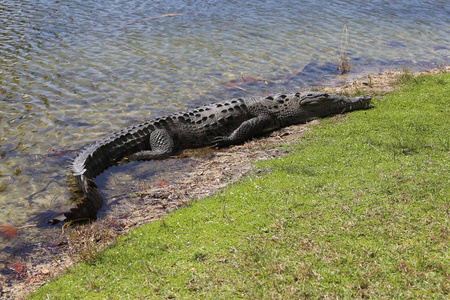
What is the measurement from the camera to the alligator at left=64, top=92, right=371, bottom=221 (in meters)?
8.80

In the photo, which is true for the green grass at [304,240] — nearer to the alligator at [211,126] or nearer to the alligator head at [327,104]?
the alligator at [211,126]

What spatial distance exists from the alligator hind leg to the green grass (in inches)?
105

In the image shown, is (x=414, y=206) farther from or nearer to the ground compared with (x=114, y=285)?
farther from the ground

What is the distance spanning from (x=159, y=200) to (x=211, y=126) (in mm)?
3042

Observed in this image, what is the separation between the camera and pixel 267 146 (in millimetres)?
8883

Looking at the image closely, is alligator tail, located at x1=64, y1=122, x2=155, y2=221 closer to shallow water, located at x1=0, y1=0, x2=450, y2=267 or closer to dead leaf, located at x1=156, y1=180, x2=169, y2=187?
shallow water, located at x1=0, y1=0, x2=450, y2=267

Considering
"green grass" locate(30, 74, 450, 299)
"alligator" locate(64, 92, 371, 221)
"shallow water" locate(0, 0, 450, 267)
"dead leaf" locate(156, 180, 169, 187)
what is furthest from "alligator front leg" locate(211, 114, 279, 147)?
"green grass" locate(30, 74, 450, 299)

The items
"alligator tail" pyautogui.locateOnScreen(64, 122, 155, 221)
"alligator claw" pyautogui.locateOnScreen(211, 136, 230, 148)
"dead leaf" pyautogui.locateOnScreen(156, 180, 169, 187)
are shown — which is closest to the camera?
"alligator tail" pyautogui.locateOnScreen(64, 122, 155, 221)

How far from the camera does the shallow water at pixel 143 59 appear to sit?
8.55 metres

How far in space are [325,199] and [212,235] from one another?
1664 millimetres

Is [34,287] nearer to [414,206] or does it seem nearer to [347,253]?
[347,253]

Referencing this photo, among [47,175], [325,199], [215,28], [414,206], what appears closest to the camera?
[414,206]

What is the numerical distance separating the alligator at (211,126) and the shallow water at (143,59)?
0.62 meters

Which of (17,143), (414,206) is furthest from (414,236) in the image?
(17,143)
